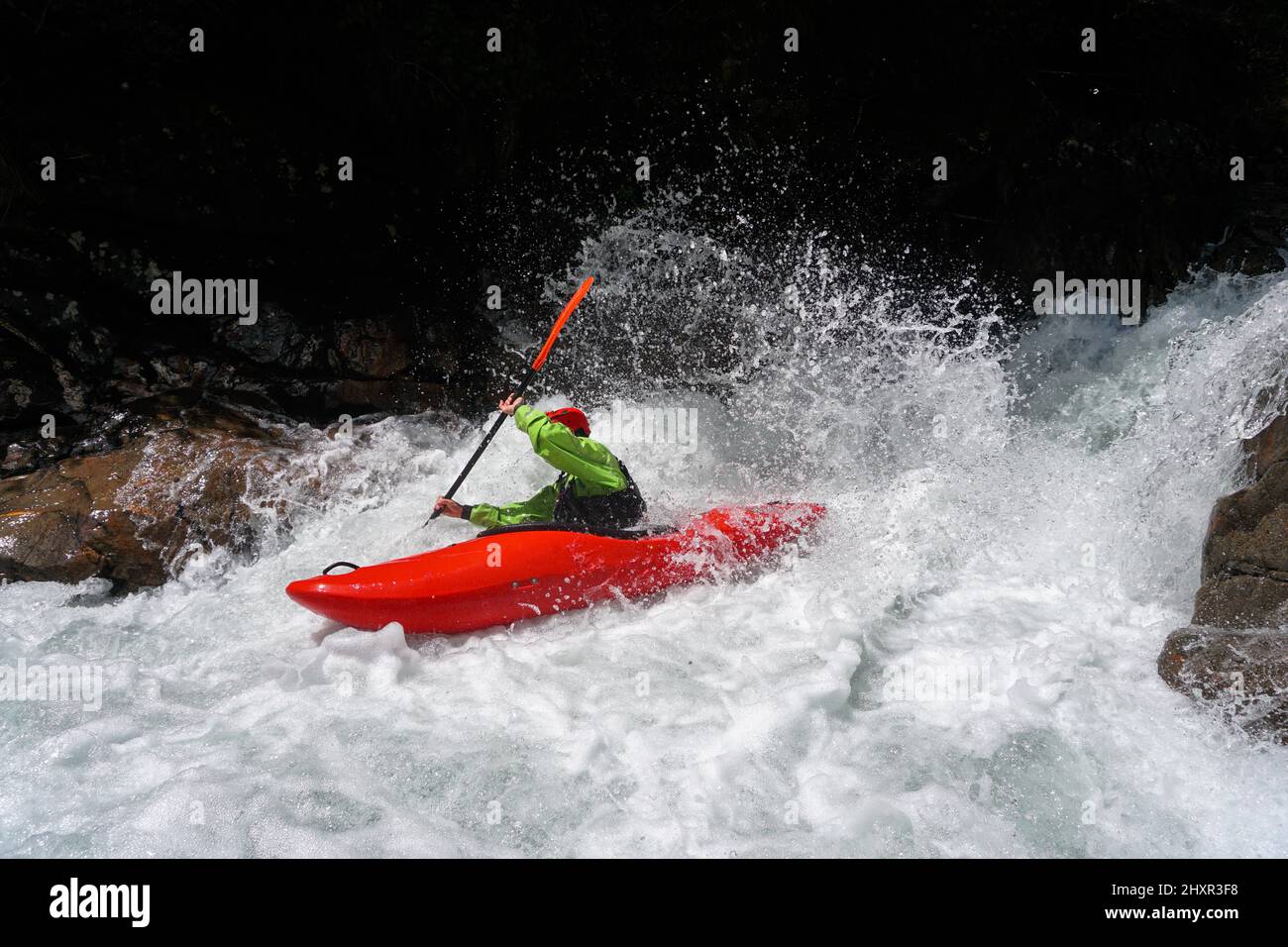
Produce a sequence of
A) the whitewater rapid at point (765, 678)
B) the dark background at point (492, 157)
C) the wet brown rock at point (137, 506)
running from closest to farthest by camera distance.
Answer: the whitewater rapid at point (765, 678) → the wet brown rock at point (137, 506) → the dark background at point (492, 157)

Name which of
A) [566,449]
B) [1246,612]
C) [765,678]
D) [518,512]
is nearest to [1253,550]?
[1246,612]

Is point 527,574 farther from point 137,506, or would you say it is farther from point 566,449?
point 137,506

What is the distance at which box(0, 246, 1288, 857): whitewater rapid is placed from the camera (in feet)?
9.34

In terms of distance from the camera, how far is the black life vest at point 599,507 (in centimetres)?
456

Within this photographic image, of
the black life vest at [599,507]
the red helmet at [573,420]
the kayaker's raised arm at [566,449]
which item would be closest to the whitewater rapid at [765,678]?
the black life vest at [599,507]

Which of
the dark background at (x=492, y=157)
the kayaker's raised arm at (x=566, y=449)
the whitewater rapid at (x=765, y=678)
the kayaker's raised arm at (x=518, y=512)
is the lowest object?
the whitewater rapid at (x=765, y=678)

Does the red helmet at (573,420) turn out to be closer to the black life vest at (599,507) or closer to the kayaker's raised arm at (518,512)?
the black life vest at (599,507)

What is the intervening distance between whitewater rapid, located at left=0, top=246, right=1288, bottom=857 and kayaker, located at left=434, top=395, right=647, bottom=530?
1.74 ft

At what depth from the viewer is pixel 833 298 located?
22.7 ft

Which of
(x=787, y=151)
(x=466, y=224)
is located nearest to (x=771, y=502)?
(x=787, y=151)

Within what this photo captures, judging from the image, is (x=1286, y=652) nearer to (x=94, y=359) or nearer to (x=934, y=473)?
(x=934, y=473)

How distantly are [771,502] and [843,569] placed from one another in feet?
2.21

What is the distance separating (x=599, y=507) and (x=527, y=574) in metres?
0.66

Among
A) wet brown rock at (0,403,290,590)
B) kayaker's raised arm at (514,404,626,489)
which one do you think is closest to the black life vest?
kayaker's raised arm at (514,404,626,489)
